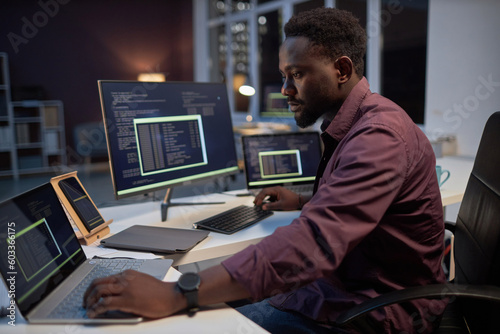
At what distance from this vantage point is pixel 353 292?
3.41 ft

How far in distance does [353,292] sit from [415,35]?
371 centimetres

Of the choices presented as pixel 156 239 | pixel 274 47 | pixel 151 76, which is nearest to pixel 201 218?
pixel 156 239

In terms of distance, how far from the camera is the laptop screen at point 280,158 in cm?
186

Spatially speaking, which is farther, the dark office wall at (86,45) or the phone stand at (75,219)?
the dark office wall at (86,45)

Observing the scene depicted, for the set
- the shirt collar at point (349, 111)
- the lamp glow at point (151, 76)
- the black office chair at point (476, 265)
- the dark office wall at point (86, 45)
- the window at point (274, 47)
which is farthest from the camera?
the lamp glow at point (151, 76)

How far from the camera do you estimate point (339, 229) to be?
83 cm

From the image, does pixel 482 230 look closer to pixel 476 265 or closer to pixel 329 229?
pixel 476 265

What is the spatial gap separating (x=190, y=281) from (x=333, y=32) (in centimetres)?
79

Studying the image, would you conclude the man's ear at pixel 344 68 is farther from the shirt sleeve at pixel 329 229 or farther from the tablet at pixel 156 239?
the tablet at pixel 156 239

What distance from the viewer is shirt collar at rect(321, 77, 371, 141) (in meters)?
1.13

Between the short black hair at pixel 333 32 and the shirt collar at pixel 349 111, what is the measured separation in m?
0.07

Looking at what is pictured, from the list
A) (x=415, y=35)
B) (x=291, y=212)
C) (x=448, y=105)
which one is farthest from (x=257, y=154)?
(x=415, y=35)

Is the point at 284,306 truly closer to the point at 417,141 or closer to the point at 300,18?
the point at 417,141

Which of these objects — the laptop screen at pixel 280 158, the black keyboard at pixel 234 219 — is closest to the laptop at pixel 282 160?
the laptop screen at pixel 280 158
